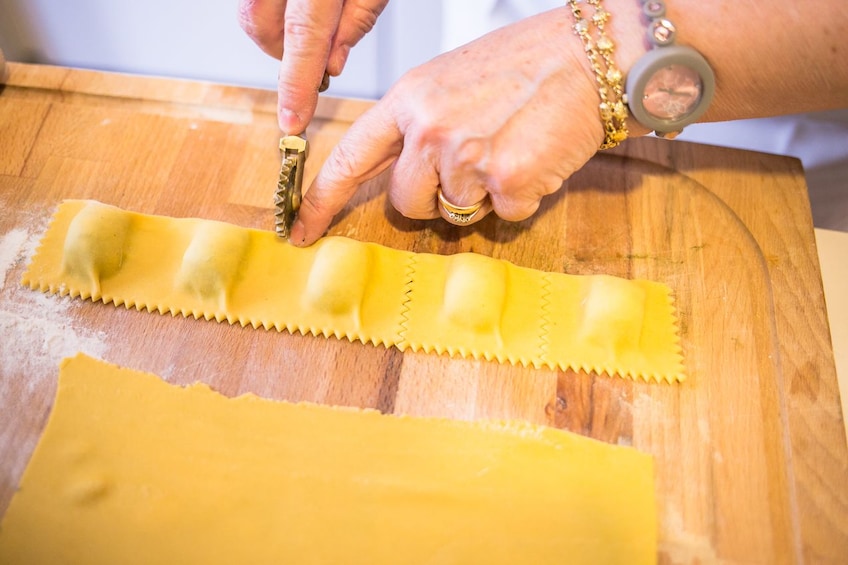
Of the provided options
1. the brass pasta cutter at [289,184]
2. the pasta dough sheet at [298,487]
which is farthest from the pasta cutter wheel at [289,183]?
the pasta dough sheet at [298,487]

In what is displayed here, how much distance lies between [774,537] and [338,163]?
102 cm

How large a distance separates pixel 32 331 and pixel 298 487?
608 mm

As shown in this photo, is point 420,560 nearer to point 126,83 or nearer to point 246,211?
point 246,211

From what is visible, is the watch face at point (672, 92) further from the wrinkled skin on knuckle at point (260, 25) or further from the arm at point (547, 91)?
the wrinkled skin on knuckle at point (260, 25)

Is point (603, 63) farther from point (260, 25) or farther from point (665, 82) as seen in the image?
point (260, 25)

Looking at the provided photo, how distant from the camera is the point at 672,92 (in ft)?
3.91

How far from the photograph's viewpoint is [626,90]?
3.90 feet

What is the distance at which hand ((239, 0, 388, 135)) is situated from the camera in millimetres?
1235

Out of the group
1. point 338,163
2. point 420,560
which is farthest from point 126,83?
point 420,560

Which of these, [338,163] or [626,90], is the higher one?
[626,90]

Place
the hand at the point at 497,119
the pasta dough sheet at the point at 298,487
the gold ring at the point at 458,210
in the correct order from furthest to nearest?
the gold ring at the point at 458,210
the hand at the point at 497,119
the pasta dough sheet at the point at 298,487

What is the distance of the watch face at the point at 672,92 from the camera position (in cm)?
116

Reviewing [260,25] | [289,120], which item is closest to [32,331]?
[289,120]

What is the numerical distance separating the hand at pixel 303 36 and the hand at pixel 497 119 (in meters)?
0.14
